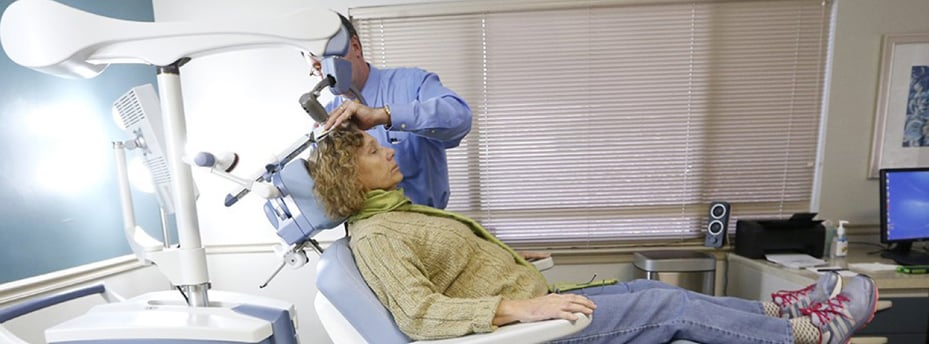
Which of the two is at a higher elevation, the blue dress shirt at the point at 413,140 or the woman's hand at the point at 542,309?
the blue dress shirt at the point at 413,140

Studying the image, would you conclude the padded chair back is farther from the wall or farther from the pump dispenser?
the wall

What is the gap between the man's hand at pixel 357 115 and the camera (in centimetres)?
89

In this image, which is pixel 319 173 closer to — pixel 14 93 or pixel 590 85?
pixel 14 93

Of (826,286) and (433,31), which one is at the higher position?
(433,31)

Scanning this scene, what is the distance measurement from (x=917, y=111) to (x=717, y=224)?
3.60ft

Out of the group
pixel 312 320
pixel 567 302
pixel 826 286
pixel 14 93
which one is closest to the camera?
pixel 567 302

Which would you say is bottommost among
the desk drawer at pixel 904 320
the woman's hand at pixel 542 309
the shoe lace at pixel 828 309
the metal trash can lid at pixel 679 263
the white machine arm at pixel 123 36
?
the desk drawer at pixel 904 320

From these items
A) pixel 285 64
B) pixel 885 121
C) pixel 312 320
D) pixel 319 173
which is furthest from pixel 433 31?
pixel 885 121

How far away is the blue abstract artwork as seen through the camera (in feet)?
5.93

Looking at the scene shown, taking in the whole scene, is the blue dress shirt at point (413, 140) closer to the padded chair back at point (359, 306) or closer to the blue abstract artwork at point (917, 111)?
the padded chair back at point (359, 306)

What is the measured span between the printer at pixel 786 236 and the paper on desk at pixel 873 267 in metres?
0.17

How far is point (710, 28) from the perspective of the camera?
1860mm

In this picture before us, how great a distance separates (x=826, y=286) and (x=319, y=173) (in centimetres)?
151

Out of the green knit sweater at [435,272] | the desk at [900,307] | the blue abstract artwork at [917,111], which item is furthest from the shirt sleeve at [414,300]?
the blue abstract artwork at [917,111]
